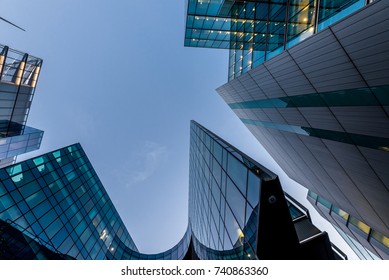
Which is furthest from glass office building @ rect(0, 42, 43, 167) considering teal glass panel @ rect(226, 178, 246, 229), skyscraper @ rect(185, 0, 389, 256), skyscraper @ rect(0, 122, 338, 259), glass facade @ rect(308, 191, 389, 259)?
glass facade @ rect(308, 191, 389, 259)

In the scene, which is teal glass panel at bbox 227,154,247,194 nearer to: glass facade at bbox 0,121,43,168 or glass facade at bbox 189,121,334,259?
glass facade at bbox 189,121,334,259

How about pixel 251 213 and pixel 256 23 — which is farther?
pixel 256 23

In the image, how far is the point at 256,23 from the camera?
1833 centimetres

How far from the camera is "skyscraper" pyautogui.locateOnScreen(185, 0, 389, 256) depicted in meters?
8.45

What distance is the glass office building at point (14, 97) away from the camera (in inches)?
752

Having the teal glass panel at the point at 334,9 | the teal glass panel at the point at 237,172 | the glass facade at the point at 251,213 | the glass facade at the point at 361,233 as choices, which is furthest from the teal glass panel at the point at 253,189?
the glass facade at the point at 361,233

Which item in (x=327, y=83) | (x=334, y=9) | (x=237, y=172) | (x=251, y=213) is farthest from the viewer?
(x=327, y=83)

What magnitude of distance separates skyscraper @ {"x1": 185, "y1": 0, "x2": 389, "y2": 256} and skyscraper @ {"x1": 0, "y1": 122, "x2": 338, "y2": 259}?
226 inches

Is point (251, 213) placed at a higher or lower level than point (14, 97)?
lower

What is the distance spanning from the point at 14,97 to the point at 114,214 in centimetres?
2250

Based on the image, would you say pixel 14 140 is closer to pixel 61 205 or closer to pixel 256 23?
pixel 61 205

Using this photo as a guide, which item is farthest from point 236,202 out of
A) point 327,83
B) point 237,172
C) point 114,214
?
point 114,214

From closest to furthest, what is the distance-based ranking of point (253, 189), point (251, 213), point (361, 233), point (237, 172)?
point (253, 189) → point (251, 213) → point (237, 172) → point (361, 233)
